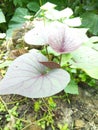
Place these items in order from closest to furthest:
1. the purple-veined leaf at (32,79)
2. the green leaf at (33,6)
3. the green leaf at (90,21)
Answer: the purple-veined leaf at (32,79)
the green leaf at (90,21)
the green leaf at (33,6)

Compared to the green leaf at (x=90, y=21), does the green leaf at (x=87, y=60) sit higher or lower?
higher

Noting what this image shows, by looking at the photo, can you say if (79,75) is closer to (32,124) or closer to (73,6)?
(32,124)

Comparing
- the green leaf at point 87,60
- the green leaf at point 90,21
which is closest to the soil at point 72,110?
the green leaf at point 87,60

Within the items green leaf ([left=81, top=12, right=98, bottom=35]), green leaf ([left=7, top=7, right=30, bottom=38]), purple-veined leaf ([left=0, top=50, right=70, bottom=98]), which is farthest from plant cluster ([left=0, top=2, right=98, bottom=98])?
green leaf ([left=7, top=7, right=30, bottom=38])

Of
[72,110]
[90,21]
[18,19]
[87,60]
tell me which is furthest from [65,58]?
[18,19]

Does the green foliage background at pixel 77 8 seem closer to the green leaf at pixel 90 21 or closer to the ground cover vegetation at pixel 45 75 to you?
Result: the green leaf at pixel 90 21

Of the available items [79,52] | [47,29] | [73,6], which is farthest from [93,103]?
[73,6]
